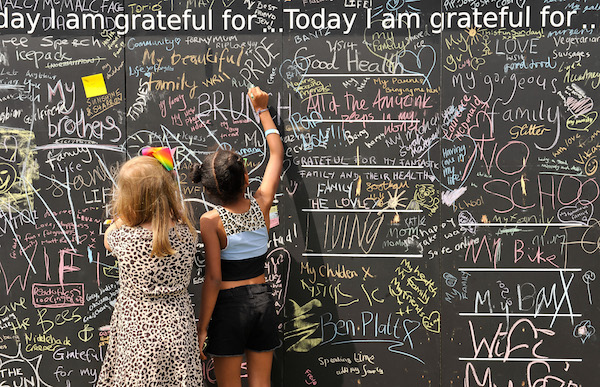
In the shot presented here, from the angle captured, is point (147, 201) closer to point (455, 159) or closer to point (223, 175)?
point (223, 175)

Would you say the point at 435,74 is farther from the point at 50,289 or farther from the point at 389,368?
the point at 50,289

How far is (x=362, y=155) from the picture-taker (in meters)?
4.50

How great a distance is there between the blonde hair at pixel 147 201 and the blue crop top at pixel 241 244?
1.47ft

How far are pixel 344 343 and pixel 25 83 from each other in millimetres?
3369

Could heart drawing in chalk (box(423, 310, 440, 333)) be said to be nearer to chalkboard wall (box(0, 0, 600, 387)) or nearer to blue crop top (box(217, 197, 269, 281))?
chalkboard wall (box(0, 0, 600, 387))

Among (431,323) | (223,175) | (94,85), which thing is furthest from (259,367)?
(94,85)

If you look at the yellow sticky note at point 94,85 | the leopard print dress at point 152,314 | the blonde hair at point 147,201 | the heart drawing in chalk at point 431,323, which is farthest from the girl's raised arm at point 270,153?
the heart drawing in chalk at point 431,323

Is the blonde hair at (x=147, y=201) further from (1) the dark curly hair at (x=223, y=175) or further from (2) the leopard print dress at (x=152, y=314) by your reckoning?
(1) the dark curly hair at (x=223, y=175)

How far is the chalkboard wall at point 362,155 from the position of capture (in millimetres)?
4449

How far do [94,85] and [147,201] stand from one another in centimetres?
168

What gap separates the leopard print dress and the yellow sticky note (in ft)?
5.21

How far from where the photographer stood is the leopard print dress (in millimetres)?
3301

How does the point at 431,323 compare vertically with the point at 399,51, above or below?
below

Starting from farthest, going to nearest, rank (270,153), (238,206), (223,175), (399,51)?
(399,51) < (270,153) < (238,206) < (223,175)
